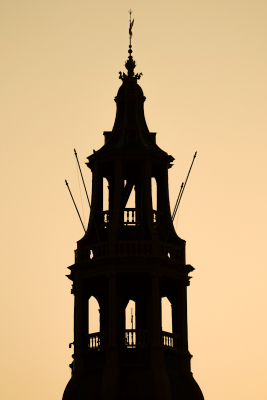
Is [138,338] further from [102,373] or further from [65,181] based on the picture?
[65,181]

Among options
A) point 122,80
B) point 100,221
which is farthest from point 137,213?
point 122,80

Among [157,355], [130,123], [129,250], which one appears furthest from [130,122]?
[157,355]

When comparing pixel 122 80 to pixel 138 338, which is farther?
pixel 122 80

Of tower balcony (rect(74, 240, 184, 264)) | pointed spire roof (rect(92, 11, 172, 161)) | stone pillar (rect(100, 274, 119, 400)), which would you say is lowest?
stone pillar (rect(100, 274, 119, 400))

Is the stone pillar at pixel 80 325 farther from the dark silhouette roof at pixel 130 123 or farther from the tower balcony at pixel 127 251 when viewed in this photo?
the dark silhouette roof at pixel 130 123

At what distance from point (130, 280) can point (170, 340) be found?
161 inches

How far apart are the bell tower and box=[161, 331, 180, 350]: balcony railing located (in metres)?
0.05

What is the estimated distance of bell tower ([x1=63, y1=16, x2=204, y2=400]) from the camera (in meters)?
90.9

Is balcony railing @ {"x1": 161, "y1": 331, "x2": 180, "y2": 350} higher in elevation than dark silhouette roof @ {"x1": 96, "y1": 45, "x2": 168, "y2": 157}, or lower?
lower

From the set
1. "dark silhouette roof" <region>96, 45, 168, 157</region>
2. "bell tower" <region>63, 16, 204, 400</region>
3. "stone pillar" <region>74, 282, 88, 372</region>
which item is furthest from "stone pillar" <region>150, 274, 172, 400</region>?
"dark silhouette roof" <region>96, 45, 168, 157</region>

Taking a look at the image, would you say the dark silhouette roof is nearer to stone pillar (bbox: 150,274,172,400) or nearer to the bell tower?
the bell tower

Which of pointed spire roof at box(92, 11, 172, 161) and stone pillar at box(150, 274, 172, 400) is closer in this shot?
stone pillar at box(150, 274, 172, 400)

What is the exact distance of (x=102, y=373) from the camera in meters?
91.1

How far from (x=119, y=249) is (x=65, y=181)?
5.96 m
